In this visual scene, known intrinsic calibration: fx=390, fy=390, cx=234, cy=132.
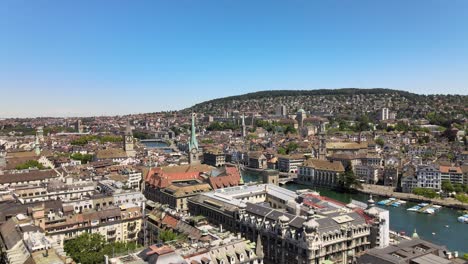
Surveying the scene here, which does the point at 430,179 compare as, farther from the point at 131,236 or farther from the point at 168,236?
the point at 168,236

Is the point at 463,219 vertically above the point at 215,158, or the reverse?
the point at 215,158

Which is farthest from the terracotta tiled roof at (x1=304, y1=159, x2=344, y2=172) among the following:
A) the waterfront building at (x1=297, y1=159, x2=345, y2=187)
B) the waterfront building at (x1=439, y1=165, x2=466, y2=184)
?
the waterfront building at (x1=439, y1=165, x2=466, y2=184)

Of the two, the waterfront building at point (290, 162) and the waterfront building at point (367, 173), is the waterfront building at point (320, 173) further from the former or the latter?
the waterfront building at point (290, 162)

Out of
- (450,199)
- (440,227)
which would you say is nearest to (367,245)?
(440,227)

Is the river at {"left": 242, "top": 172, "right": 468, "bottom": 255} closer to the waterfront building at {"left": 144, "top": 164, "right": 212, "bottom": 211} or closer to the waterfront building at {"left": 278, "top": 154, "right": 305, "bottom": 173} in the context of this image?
the waterfront building at {"left": 144, "top": 164, "right": 212, "bottom": 211}

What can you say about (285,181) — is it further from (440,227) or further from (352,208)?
(352,208)

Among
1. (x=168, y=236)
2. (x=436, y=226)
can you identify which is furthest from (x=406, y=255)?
(x=436, y=226)

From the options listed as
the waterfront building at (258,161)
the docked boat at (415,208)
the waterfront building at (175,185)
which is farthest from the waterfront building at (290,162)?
the docked boat at (415,208)
